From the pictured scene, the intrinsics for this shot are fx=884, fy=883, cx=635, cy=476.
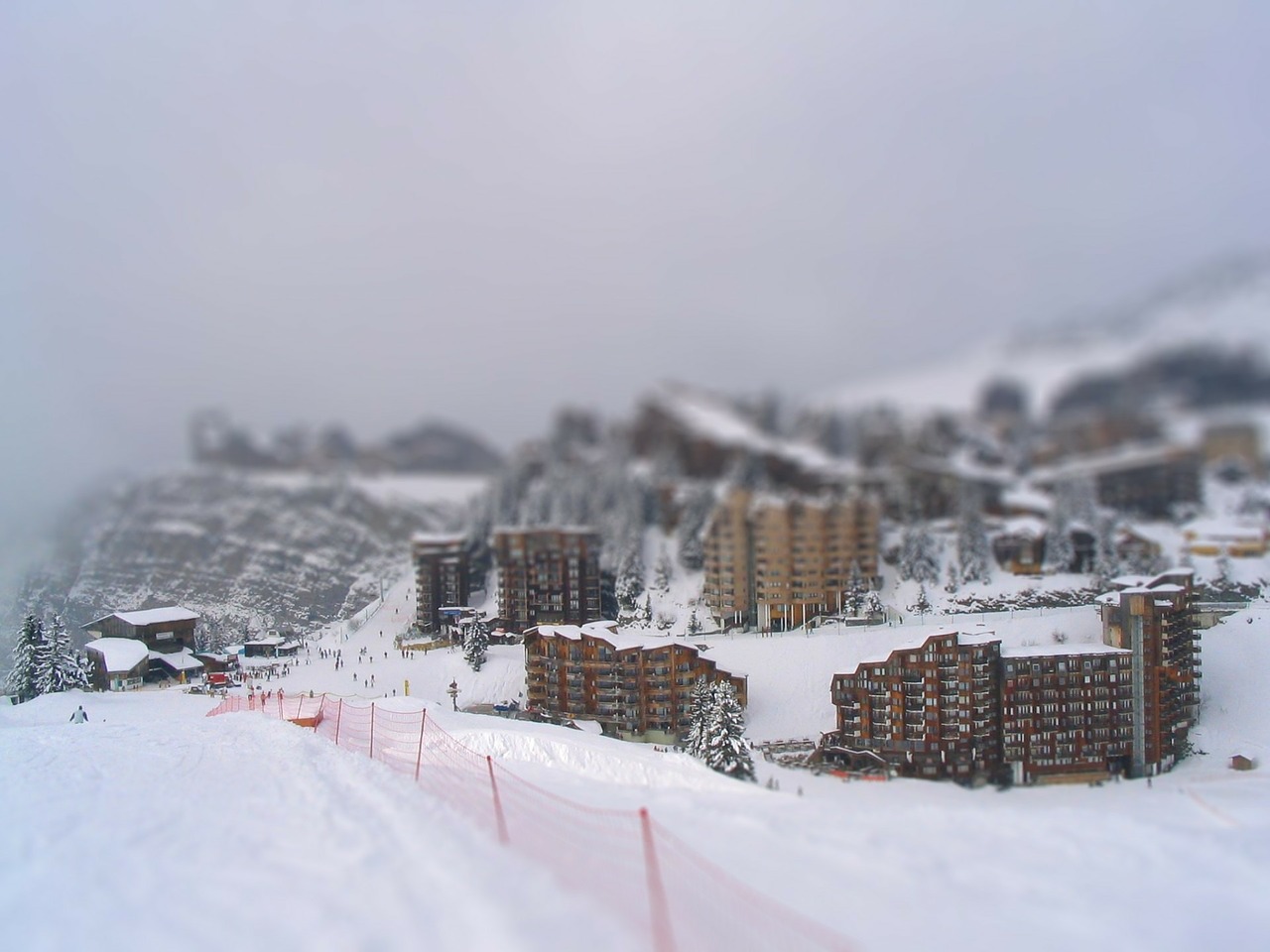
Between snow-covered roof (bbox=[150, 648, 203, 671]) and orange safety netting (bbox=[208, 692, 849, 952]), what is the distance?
201cm

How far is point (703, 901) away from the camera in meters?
3.45

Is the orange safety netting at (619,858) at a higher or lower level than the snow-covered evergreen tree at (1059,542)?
lower

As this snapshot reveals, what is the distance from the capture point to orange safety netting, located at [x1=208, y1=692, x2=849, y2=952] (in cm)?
324

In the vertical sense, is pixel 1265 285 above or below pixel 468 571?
above

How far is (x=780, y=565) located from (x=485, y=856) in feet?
17.8

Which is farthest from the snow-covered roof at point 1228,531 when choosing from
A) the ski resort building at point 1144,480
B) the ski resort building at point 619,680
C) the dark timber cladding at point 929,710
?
the ski resort building at point 619,680

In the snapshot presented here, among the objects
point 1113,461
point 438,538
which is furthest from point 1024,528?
point 438,538

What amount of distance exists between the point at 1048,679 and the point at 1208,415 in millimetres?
11792

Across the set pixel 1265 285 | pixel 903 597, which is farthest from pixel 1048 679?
pixel 1265 285

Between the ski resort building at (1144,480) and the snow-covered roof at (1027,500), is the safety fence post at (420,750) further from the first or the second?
the ski resort building at (1144,480)

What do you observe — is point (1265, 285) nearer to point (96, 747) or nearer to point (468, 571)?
point (468, 571)

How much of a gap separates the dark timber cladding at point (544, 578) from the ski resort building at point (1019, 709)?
2491mm

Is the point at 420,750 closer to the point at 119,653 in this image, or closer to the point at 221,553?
the point at 119,653

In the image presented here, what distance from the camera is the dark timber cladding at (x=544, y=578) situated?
26.8 ft
